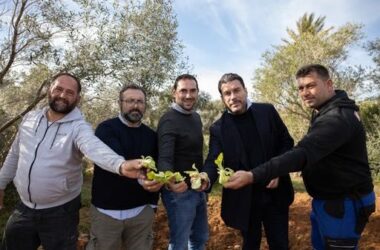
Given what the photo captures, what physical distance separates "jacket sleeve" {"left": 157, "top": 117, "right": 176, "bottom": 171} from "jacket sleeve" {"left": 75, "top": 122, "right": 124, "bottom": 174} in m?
0.70

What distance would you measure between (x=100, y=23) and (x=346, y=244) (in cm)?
711

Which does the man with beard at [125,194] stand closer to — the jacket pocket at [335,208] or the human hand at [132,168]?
the human hand at [132,168]

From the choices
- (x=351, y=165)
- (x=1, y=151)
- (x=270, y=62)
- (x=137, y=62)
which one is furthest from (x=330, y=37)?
(x=351, y=165)

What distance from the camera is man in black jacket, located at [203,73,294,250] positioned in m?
3.89

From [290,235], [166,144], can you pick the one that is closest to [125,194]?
[166,144]

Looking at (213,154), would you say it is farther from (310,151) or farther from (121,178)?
(310,151)

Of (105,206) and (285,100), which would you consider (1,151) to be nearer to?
(105,206)

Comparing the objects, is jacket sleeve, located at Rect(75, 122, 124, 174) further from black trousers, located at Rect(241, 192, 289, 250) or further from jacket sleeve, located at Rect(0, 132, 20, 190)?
black trousers, located at Rect(241, 192, 289, 250)

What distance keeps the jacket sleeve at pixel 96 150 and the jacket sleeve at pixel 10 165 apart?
0.81 meters

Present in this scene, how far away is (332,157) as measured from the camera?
326 cm

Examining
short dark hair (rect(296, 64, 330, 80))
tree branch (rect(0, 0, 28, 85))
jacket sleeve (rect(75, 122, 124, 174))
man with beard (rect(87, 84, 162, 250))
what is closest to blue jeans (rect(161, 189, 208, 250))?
man with beard (rect(87, 84, 162, 250))

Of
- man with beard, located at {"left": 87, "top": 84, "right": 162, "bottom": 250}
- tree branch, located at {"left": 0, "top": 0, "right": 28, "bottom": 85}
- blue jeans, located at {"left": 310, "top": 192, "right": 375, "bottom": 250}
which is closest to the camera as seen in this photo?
blue jeans, located at {"left": 310, "top": 192, "right": 375, "bottom": 250}

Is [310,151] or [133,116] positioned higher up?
[133,116]

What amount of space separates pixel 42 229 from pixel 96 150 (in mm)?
960
